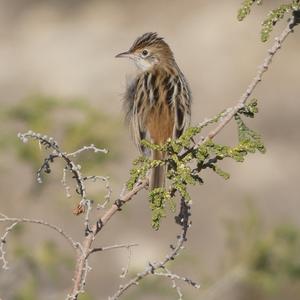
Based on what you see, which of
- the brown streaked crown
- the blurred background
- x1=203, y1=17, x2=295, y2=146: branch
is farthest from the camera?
the blurred background

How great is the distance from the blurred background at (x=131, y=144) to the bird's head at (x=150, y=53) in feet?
0.75

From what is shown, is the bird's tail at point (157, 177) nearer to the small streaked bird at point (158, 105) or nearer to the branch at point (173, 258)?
the branch at point (173, 258)

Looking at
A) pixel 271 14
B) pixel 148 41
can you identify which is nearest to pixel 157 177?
pixel 271 14

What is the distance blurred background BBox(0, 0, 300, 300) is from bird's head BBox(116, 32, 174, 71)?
0.23 m

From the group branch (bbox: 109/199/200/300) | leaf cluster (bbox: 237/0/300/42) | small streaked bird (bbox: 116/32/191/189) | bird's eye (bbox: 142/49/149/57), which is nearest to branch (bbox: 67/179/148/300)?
branch (bbox: 109/199/200/300)

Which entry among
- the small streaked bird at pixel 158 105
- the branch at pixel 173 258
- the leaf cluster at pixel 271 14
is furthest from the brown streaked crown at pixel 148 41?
the branch at pixel 173 258

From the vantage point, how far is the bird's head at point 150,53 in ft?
23.0

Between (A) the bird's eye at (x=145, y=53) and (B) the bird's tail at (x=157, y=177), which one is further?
(A) the bird's eye at (x=145, y=53)

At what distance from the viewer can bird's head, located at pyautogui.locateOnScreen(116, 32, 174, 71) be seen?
700cm

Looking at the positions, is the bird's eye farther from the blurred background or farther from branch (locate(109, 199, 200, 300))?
branch (locate(109, 199, 200, 300))

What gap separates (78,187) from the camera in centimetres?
379

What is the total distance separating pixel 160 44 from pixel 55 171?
1.19m

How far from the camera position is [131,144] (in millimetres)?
15977

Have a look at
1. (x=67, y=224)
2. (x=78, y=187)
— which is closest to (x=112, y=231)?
(x=67, y=224)
